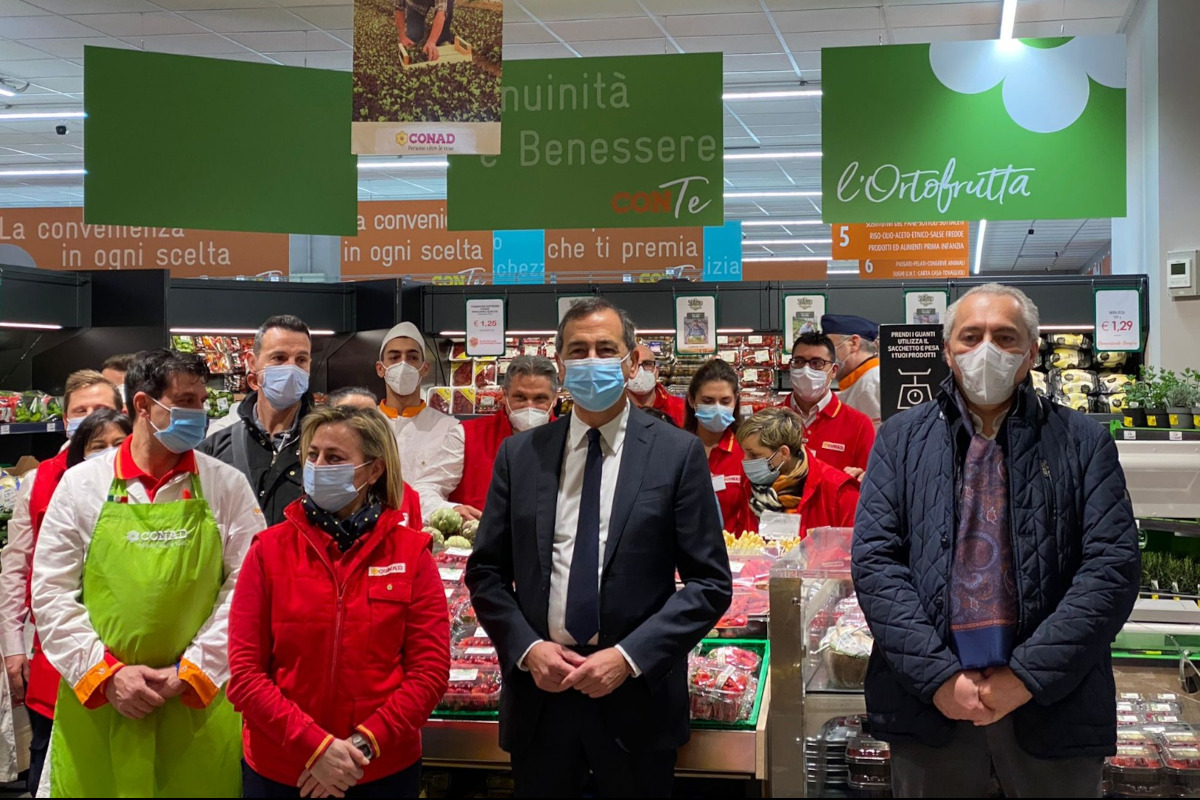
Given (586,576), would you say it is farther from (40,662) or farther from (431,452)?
(431,452)

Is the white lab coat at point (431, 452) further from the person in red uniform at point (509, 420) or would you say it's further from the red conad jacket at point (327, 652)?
the red conad jacket at point (327, 652)

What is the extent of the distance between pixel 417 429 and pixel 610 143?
7.40 ft

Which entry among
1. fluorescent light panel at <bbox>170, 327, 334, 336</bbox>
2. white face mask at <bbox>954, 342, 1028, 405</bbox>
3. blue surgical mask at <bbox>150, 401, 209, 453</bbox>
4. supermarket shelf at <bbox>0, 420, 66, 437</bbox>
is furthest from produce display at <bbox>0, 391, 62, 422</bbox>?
white face mask at <bbox>954, 342, 1028, 405</bbox>

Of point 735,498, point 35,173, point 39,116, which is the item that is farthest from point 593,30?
point 35,173

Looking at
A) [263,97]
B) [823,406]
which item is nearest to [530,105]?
[263,97]

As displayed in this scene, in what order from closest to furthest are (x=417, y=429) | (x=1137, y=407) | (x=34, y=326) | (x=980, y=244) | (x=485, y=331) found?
(x=1137, y=407)
(x=417, y=429)
(x=34, y=326)
(x=485, y=331)
(x=980, y=244)

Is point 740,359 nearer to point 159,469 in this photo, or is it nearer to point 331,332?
point 331,332

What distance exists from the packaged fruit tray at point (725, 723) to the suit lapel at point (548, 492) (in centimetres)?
85

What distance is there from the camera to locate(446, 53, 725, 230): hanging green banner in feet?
22.1

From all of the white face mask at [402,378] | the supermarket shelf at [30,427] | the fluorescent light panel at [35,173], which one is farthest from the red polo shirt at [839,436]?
the fluorescent light panel at [35,173]

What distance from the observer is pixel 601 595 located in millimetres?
2592

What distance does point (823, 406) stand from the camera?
561 centimetres

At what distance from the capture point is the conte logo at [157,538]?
2883mm

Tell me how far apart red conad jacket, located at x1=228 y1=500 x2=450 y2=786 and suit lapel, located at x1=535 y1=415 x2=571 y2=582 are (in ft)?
1.18
